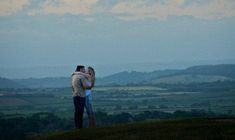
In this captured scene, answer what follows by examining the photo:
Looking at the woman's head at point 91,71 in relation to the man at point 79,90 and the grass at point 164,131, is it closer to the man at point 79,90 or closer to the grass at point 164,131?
the man at point 79,90

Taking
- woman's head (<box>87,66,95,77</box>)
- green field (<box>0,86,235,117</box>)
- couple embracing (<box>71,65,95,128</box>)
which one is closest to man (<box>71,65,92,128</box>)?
couple embracing (<box>71,65,95,128</box>)

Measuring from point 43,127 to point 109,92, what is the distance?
8495cm

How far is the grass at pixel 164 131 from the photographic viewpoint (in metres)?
20.8

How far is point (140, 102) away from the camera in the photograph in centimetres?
11956

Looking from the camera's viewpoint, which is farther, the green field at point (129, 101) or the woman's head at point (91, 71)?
the green field at point (129, 101)

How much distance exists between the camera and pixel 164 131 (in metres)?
22.1

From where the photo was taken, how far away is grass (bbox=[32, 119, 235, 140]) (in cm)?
2077

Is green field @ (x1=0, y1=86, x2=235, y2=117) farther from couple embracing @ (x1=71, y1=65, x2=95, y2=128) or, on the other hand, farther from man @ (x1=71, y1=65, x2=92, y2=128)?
man @ (x1=71, y1=65, x2=92, y2=128)

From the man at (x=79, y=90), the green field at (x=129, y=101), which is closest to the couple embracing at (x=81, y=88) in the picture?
the man at (x=79, y=90)

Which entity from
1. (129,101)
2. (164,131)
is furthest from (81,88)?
(129,101)

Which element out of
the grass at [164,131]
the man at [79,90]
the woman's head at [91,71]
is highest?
the woman's head at [91,71]

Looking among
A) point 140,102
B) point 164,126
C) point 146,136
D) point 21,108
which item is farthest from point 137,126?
point 140,102

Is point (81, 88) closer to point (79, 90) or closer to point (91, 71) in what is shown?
point (79, 90)

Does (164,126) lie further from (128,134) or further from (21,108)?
(21,108)
